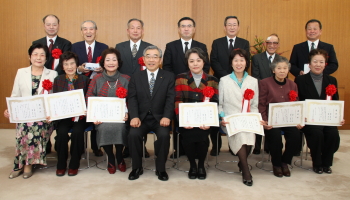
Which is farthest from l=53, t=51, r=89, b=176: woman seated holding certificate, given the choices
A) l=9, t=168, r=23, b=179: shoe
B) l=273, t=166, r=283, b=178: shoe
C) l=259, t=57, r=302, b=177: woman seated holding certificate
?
l=273, t=166, r=283, b=178: shoe

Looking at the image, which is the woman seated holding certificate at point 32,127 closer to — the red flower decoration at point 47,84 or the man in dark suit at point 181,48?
the red flower decoration at point 47,84

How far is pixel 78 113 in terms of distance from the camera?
361 centimetres

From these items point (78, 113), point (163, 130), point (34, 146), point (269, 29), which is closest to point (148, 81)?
point (163, 130)

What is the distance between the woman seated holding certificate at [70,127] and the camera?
364 centimetres

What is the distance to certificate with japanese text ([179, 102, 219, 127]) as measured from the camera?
344 cm

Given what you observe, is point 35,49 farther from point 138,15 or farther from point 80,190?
point 138,15

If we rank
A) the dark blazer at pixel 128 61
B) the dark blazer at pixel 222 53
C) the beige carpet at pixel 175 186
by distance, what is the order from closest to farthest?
the beige carpet at pixel 175 186, the dark blazer at pixel 128 61, the dark blazer at pixel 222 53

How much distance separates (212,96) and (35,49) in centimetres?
228

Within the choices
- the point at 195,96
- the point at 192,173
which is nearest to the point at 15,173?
the point at 192,173

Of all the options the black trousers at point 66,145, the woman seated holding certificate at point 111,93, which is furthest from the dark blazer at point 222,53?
the black trousers at point 66,145

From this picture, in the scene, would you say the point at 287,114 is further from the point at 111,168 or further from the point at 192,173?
the point at 111,168

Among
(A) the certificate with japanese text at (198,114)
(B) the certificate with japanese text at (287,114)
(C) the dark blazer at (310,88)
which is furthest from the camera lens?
(C) the dark blazer at (310,88)

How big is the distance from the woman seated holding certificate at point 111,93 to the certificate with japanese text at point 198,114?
0.72 m

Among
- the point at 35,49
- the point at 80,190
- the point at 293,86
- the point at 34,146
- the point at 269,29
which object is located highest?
the point at 269,29
